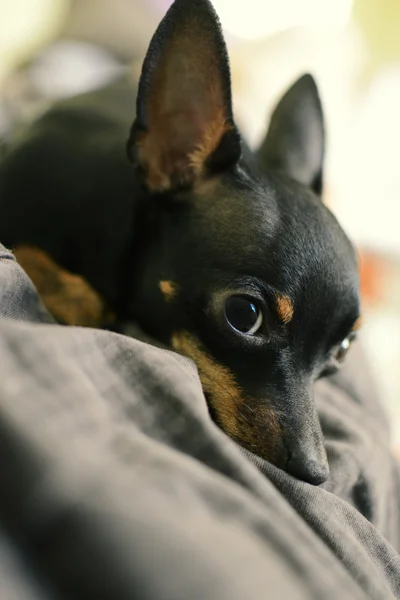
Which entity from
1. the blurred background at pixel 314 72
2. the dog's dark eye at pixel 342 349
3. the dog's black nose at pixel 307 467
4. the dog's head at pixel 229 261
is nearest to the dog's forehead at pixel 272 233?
the dog's head at pixel 229 261

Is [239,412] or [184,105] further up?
[184,105]

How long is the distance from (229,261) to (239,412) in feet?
0.80

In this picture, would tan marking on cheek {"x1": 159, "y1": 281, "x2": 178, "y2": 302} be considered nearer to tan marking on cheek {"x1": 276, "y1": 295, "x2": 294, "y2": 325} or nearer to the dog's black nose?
tan marking on cheek {"x1": 276, "y1": 295, "x2": 294, "y2": 325}

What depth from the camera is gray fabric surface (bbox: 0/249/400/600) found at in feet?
1.45

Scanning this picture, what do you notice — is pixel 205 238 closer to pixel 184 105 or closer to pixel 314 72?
pixel 184 105

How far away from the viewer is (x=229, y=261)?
0.99m

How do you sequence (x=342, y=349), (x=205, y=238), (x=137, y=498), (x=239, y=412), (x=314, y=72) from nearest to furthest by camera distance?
(x=137, y=498) → (x=239, y=412) → (x=205, y=238) → (x=342, y=349) → (x=314, y=72)

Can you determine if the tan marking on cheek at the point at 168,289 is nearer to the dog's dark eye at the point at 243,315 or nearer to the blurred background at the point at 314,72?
the dog's dark eye at the point at 243,315

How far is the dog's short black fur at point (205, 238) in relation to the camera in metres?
0.95

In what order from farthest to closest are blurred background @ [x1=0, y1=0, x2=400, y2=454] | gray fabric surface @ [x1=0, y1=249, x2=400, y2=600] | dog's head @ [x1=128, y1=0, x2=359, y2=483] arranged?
blurred background @ [x1=0, y1=0, x2=400, y2=454], dog's head @ [x1=128, y1=0, x2=359, y2=483], gray fabric surface @ [x1=0, y1=249, x2=400, y2=600]

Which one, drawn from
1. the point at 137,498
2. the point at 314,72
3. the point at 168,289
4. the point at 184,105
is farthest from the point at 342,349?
the point at 314,72

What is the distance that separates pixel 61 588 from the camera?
441 millimetres

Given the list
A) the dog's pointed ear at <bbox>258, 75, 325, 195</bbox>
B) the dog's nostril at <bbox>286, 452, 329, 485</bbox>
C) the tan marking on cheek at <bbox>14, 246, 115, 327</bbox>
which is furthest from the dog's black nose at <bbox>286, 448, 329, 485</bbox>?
the dog's pointed ear at <bbox>258, 75, 325, 195</bbox>

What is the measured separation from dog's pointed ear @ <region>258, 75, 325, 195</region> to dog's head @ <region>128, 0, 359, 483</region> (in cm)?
23
